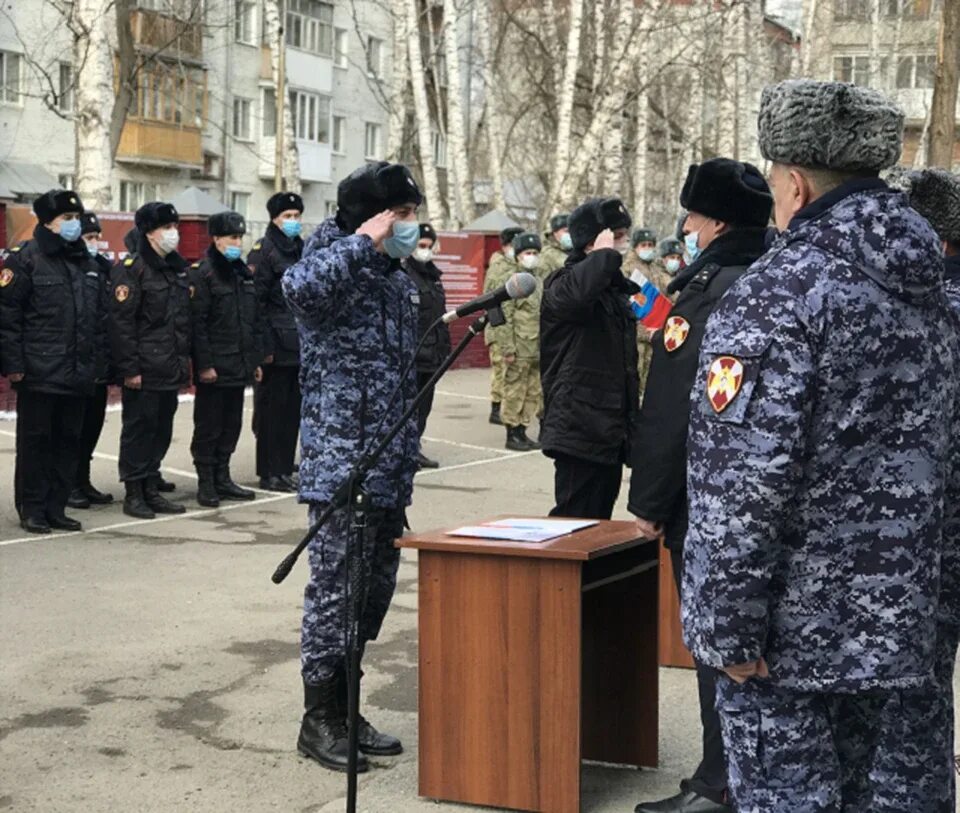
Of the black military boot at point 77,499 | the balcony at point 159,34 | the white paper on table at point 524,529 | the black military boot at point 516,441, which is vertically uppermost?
the balcony at point 159,34

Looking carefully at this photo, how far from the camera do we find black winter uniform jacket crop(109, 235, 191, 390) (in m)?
11.3

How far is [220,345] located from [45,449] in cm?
179

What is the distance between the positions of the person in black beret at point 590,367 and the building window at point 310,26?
46812 mm

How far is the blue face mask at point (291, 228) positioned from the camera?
1233 cm

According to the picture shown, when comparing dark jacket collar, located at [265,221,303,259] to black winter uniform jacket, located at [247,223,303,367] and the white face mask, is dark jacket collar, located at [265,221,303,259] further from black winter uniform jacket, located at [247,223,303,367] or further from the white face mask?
the white face mask

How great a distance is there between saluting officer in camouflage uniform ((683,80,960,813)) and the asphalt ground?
2106mm

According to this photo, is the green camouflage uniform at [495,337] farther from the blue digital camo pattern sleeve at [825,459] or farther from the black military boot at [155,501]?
the blue digital camo pattern sleeve at [825,459]

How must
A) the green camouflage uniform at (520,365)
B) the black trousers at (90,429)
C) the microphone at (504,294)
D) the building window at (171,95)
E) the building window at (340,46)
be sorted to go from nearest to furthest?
the microphone at (504,294) → the black trousers at (90,429) → the green camouflage uniform at (520,365) → the building window at (171,95) → the building window at (340,46)

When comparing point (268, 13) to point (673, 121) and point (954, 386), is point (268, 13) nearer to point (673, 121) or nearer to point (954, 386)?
point (673, 121)

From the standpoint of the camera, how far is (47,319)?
34.9 feet

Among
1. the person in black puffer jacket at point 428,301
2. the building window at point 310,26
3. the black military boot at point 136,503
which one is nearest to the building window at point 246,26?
the building window at point 310,26

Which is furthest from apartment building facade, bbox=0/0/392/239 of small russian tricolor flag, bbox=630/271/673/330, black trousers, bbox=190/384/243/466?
small russian tricolor flag, bbox=630/271/673/330

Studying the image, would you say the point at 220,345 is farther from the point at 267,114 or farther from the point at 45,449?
the point at 267,114

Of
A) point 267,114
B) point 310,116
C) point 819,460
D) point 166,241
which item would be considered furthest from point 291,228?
point 310,116
